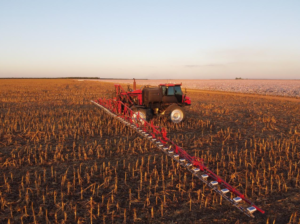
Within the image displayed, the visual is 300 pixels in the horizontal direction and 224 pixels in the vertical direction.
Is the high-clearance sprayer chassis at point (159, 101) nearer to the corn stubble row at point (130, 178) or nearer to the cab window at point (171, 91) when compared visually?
the cab window at point (171, 91)

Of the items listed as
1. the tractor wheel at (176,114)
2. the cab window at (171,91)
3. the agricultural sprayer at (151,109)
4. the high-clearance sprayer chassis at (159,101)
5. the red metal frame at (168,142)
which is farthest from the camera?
the cab window at (171,91)

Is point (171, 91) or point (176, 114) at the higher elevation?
point (171, 91)

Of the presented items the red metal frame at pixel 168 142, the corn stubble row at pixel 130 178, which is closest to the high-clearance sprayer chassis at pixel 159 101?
the red metal frame at pixel 168 142

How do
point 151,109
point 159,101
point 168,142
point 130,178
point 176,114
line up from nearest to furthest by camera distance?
point 130,178 < point 168,142 < point 151,109 < point 159,101 < point 176,114

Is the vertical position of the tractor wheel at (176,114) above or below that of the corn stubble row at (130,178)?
above

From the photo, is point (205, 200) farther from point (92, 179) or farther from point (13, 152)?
point (13, 152)

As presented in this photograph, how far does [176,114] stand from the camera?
10961 millimetres

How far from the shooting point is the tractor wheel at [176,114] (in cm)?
1064

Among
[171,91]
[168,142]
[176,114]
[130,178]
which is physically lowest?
[130,178]

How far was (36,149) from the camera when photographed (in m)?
6.99

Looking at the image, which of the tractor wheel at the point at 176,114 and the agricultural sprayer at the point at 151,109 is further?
the tractor wheel at the point at 176,114

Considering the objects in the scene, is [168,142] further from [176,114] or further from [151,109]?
[176,114]

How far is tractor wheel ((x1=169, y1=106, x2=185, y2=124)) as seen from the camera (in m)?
10.6

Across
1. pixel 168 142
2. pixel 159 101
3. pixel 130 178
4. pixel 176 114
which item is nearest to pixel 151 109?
pixel 159 101
